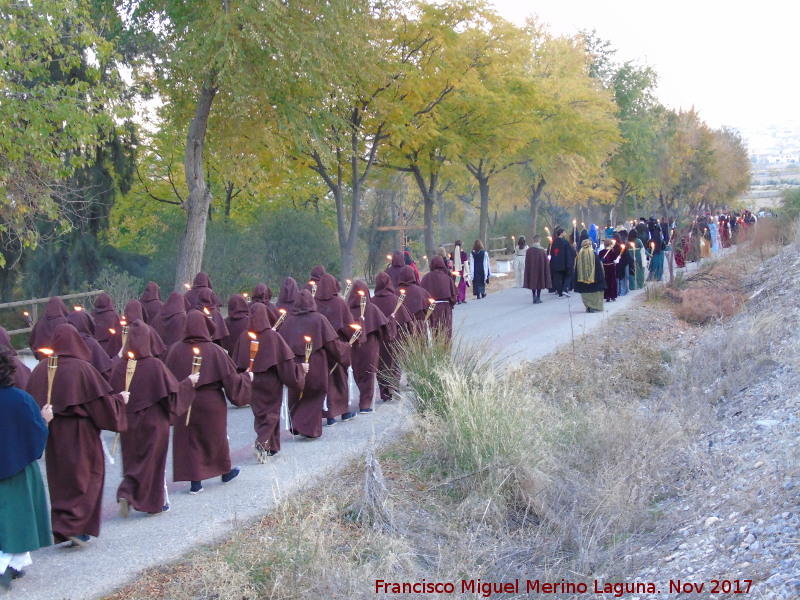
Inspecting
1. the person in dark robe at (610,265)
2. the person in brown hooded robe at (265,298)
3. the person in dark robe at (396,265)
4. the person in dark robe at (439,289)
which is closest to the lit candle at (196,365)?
the person in brown hooded robe at (265,298)

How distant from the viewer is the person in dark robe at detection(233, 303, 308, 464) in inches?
386

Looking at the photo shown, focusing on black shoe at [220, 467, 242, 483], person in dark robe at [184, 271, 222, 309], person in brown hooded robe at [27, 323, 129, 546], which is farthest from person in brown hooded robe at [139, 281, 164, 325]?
person in brown hooded robe at [27, 323, 129, 546]

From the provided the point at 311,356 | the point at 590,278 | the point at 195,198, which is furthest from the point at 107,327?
the point at 590,278

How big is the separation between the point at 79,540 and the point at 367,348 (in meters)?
5.75

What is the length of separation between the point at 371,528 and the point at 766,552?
311cm

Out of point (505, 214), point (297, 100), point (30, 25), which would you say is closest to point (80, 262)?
point (297, 100)

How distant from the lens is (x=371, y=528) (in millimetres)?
7707

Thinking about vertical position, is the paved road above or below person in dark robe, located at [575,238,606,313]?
below

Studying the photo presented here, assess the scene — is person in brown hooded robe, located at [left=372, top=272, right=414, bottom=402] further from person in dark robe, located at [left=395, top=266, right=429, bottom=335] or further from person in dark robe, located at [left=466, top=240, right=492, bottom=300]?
person in dark robe, located at [left=466, top=240, right=492, bottom=300]

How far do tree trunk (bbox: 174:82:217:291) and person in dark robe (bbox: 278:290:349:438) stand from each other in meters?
7.70

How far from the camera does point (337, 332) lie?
39.0 feet

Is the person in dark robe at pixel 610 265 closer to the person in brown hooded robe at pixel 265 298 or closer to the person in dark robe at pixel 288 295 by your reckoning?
the person in dark robe at pixel 288 295

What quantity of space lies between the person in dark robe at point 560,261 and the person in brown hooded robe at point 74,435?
1754 cm

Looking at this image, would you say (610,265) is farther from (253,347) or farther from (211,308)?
(253,347)
